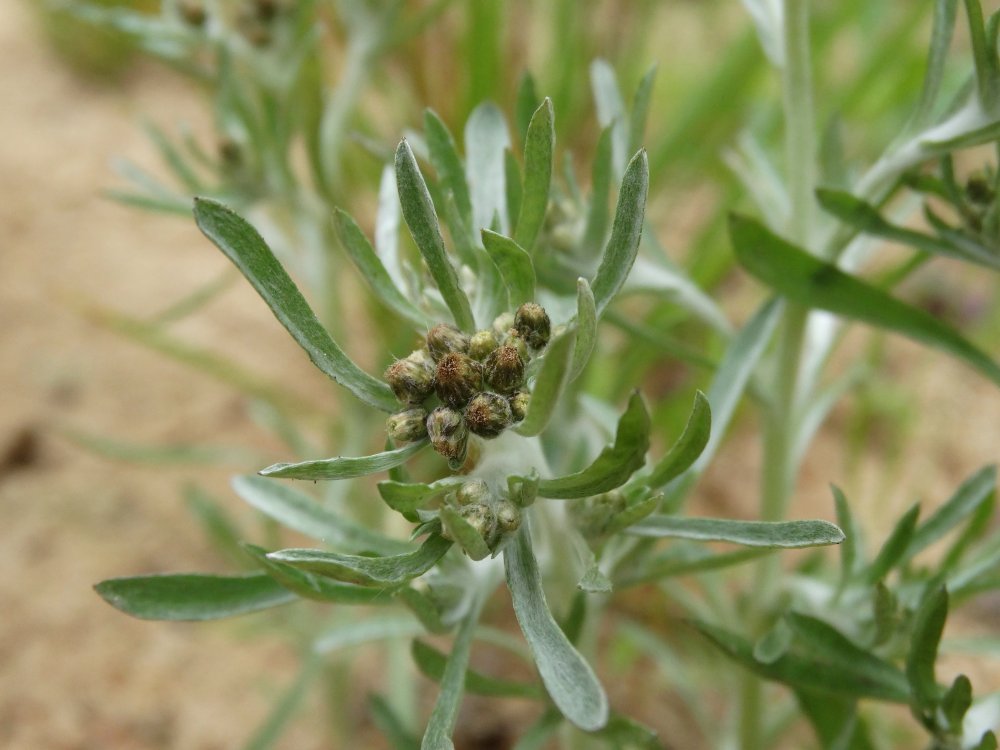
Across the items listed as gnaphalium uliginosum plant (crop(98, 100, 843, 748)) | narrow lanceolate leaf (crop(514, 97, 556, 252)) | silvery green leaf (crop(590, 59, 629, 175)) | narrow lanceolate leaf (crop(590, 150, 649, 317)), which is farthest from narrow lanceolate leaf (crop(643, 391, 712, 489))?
silvery green leaf (crop(590, 59, 629, 175))

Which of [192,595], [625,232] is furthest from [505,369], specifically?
[192,595]

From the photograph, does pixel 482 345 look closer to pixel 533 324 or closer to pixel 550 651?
pixel 533 324

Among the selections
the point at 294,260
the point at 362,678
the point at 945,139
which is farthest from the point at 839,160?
the point at 362,678

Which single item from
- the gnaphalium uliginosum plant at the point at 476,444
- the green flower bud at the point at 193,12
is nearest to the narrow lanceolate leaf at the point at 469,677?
the gnaphalium uliginosum plant at the point at 476,444

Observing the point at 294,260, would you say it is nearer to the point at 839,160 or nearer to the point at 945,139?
the point at 839,160

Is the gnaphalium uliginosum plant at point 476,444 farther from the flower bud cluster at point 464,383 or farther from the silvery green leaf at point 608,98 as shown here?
the silvery green leaf at point 608,98

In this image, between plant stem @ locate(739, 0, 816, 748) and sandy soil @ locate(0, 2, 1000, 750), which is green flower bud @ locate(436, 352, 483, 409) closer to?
plant stem @ locate(739, 0, 816, 748)
